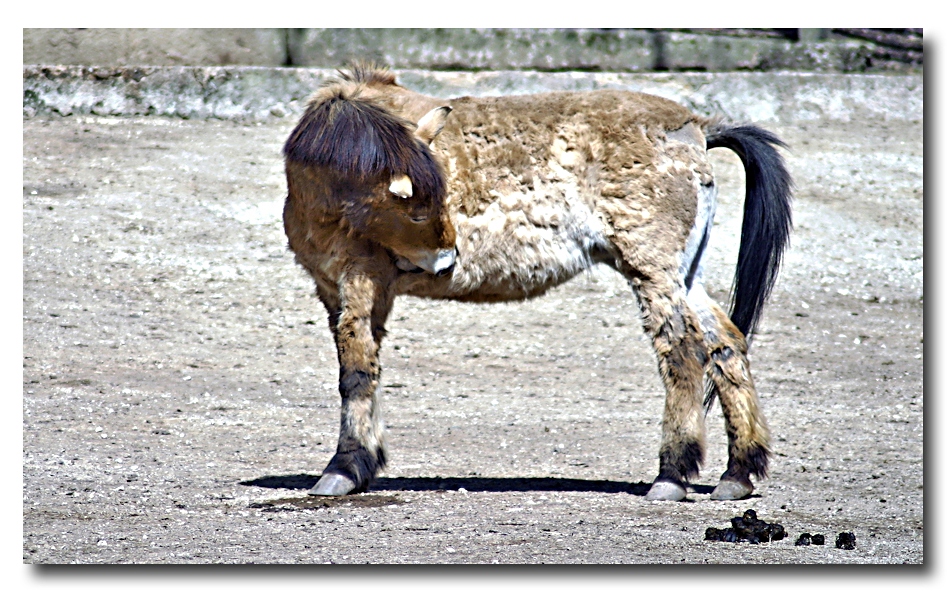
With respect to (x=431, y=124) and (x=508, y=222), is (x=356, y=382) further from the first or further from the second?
(x=431, y=124)

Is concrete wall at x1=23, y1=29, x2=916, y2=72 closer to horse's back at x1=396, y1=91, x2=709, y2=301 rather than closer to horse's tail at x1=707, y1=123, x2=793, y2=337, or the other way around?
horse's tail at x1=707, y1=123, x2=793, y2=337

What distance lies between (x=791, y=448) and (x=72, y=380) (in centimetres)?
502

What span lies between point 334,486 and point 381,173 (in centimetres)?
157

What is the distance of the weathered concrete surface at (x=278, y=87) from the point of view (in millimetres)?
11992

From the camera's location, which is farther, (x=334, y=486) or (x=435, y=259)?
(x=435, y=259)

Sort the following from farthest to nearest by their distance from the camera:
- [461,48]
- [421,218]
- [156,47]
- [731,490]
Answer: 1. [461,48]
2. [156,47]
3. [731,490]
4. [421,218]

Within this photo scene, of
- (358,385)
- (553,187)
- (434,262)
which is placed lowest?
(358,385)

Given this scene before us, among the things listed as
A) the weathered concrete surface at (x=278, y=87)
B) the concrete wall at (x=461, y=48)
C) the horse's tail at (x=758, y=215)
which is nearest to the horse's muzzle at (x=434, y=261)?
the horse's tail at (x=758, y=215)

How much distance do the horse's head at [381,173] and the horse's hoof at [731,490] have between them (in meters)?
1.80

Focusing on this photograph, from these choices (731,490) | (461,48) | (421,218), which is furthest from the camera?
(461,48)

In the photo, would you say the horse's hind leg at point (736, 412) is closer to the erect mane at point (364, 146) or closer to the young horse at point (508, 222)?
the young horse at point (508, 222)

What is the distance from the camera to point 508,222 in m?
5.88

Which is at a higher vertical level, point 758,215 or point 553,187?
point 553,187

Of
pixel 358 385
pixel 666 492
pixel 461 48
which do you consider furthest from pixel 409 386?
pixel 461 48
